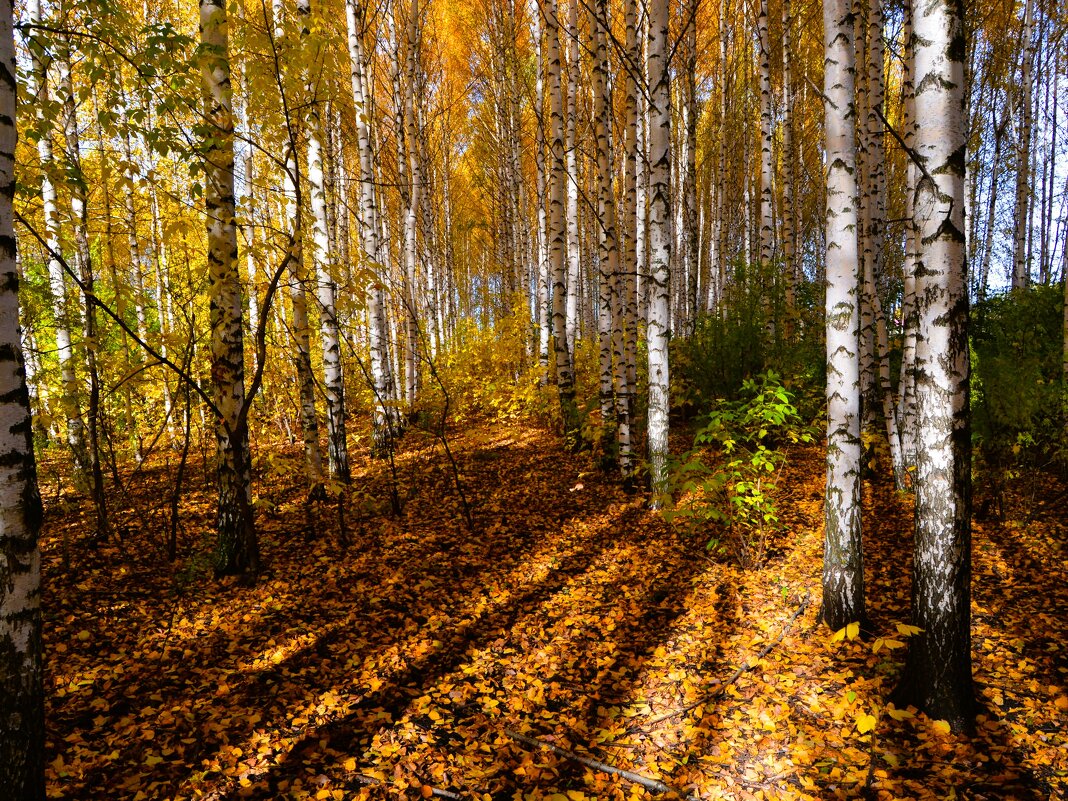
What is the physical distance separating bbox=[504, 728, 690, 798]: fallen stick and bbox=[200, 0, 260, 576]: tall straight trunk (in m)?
2.91

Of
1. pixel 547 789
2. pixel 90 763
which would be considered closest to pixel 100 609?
pixel 90 763

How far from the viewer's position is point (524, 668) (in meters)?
3.61

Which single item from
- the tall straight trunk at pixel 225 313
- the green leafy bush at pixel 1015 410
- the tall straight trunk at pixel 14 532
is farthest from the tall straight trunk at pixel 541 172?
the tall straight trunk at pixel 14 532

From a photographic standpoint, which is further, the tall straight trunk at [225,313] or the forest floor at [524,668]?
the tall straight trunk at [225,313]

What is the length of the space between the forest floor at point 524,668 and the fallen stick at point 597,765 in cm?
2

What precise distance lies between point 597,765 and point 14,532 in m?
2.81

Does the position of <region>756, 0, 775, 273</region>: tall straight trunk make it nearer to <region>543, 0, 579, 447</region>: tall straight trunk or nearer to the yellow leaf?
<region>543, 0, 579, 447</region>: tall straight trunk

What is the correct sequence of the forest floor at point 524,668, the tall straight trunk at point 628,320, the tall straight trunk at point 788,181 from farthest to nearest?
the tall straight trunk at point 788,181 < the tall straight trunk at point 628,320 < the forest floor at point 524,668

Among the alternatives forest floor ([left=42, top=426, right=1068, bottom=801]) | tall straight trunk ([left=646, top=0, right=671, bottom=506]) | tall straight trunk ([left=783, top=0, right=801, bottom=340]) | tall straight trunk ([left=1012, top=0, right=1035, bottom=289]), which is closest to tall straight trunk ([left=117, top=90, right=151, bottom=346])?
forest floor ([left=42, top=426, right=1068, bottom=801])

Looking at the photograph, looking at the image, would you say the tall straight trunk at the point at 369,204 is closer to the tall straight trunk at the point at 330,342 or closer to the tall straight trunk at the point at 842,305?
the tall straight trunk at the point at 330,342

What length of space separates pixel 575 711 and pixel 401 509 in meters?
3.76

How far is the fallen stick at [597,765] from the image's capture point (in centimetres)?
262

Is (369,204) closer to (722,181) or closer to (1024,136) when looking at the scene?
(722,181)

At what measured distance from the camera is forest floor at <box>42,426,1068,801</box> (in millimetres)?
2615
